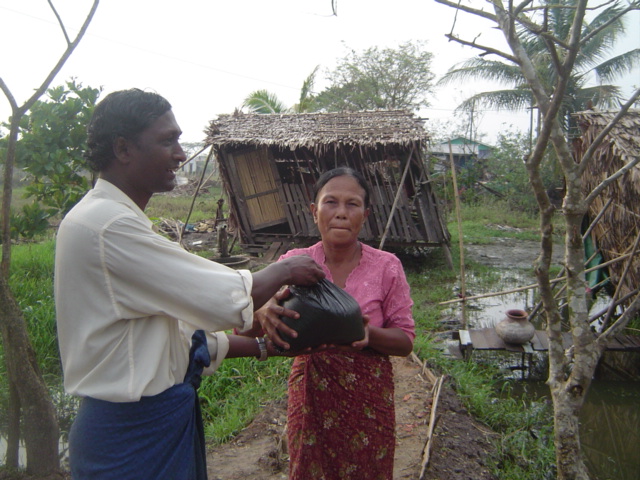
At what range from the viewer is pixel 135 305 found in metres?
1.25

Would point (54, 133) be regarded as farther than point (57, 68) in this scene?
Yes

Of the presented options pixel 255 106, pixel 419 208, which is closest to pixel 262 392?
pixel 419 208

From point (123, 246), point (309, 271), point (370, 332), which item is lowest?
point (370, 332)

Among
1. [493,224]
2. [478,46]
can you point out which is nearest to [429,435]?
[478,46]

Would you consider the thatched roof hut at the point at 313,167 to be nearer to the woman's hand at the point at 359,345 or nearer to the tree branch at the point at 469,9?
the tree branch at the point at 469,9

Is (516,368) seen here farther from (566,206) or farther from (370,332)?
(370,332)

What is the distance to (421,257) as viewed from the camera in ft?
35.8

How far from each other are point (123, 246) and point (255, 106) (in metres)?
16.2

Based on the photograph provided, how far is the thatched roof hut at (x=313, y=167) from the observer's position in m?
9.23

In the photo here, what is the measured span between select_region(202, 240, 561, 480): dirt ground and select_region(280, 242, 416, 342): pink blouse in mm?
1512

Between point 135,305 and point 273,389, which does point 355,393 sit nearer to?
point 135,305

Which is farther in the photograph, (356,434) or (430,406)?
(430,406)

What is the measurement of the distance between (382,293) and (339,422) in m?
0.50

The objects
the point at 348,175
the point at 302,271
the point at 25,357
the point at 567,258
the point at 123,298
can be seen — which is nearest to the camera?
the point at 123,298
